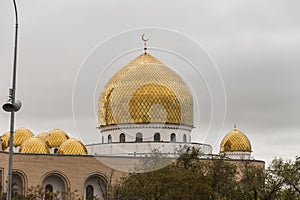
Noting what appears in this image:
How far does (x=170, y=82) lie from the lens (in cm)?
4112

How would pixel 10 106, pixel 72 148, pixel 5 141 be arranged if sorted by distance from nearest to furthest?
pixel 10 106, pixel 72 148, pixel 5 141

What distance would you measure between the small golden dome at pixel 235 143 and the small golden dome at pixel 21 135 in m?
13.9

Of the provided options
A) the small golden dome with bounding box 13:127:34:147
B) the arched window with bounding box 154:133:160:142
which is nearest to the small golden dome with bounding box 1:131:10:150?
the small golden dome with bounding box 13:127:34:147

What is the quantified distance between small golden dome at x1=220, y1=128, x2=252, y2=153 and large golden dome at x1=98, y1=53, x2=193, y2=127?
26.3ft

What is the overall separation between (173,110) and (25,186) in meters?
10.0

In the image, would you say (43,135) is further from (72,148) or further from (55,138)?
(72,148)

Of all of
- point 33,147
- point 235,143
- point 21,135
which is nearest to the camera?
point 33,147

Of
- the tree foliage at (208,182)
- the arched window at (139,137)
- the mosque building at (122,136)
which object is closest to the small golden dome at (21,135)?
the mosque building at (122,136)

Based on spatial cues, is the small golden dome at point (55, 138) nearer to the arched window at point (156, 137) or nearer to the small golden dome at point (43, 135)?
the small golden dome at point (43, 135)

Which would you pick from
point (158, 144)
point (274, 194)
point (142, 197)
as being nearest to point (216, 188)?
point (274, 194)

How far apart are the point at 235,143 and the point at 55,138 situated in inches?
508

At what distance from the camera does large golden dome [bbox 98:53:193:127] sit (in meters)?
40.4

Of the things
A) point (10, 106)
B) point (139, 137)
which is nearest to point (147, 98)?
point (139, 137)

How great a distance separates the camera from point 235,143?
4853cm
